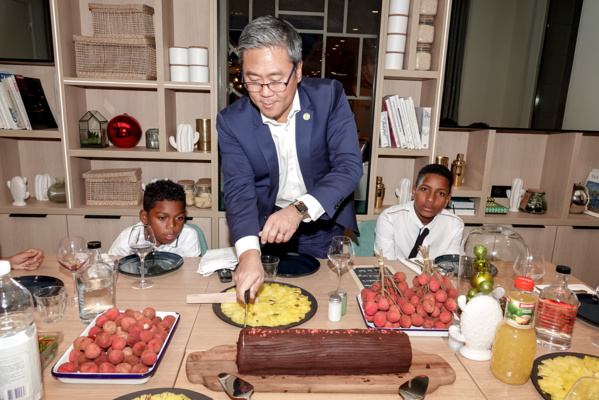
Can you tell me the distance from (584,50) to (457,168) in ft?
4.12

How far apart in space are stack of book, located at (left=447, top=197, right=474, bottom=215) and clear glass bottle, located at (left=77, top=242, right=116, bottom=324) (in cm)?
243

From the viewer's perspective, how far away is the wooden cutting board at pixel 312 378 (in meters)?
0.93

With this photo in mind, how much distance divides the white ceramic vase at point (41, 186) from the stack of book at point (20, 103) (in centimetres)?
37

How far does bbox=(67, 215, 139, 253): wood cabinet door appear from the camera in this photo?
293 cm

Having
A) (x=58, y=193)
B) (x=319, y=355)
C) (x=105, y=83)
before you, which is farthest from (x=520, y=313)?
(x=58, y=193)

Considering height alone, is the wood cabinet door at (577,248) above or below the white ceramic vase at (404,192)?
below

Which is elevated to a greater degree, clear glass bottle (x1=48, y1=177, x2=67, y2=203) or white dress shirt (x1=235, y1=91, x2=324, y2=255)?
white dress shirt (x1=235, y1=91, x2=324, y2=255)

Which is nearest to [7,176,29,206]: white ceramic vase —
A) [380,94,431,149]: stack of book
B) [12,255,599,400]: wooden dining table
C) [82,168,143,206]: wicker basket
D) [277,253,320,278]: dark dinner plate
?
[82,168,143,206]: wicker basket

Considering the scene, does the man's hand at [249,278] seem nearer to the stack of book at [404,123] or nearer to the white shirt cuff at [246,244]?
the white shirt cuff at [246,244]

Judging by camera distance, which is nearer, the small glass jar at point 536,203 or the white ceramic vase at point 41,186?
the white ceramic vase at point 41,186

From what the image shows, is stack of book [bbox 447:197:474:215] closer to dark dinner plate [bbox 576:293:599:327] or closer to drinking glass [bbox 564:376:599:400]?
dark dinner plate [bbox 576:293:599:327]

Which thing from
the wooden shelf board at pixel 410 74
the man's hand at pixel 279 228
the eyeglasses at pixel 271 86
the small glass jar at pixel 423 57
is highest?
the small glass jar at pixel 423 57

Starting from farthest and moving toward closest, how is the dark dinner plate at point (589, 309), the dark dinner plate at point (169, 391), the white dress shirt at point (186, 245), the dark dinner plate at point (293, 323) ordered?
1. the white dress shirt at point (186, 245)
2. the dark dinner plate at point (589, 309)
3. the dark dinner plate at point (293, 323)
4. the dark dinner plate at point (169, 391)

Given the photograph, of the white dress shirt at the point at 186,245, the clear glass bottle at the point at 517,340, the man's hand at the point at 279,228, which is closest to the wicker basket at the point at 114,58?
the white dress shirt at the point at 186,245
